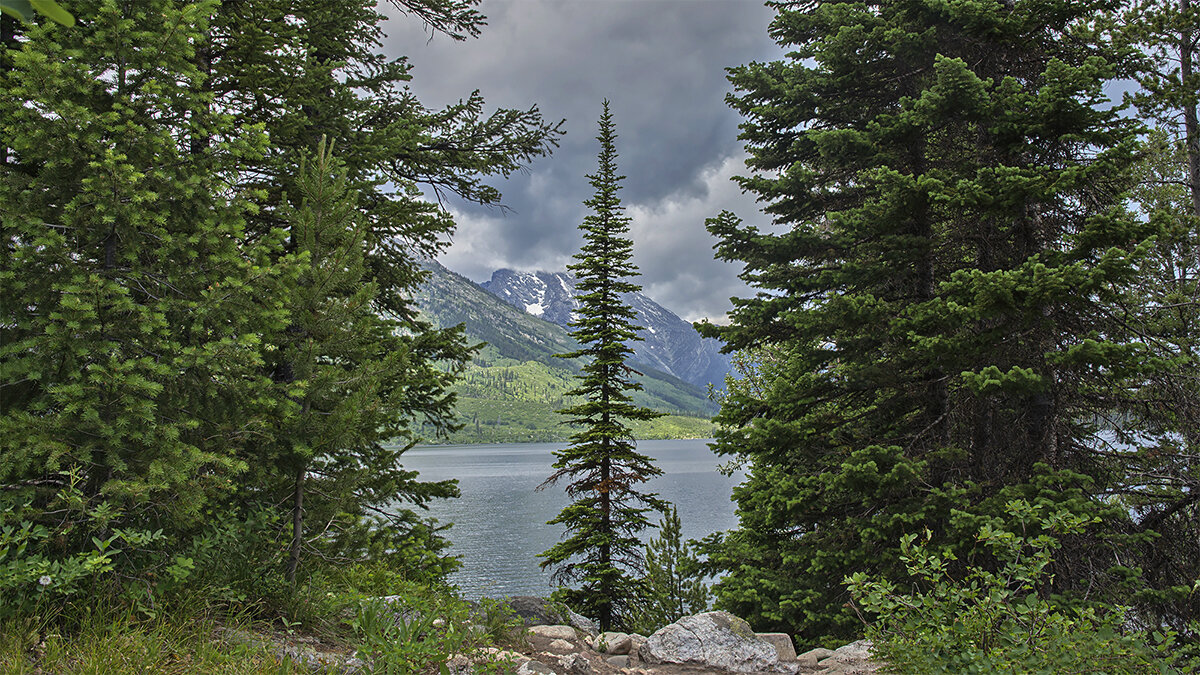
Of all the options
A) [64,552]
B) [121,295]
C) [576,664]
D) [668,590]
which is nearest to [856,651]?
[576,664]

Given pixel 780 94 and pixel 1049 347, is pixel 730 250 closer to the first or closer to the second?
pixel 780 94

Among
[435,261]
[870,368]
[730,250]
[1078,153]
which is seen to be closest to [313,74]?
[435,261]

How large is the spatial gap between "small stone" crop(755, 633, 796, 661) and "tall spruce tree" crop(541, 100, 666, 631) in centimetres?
728

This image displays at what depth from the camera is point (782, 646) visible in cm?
769

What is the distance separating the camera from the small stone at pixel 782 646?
7.49 m

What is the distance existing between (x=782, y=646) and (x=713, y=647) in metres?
1.12

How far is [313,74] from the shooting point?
26.9 ft

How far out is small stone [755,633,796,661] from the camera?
7.49 meters

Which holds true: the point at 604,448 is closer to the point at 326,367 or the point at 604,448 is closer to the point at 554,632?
the point at 554,632

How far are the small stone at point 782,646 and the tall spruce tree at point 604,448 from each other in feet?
23.9

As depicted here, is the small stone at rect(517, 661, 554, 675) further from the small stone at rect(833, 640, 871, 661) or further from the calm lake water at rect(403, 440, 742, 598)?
the calm lake water at rect(403, 440, 742, 598)

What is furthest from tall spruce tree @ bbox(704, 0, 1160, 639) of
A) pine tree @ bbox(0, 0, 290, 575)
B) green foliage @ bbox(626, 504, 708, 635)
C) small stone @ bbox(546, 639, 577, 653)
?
pine tree @ bbox(0, 0, 290, 575)

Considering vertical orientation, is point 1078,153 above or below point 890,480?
above

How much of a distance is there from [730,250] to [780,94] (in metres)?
2.86
